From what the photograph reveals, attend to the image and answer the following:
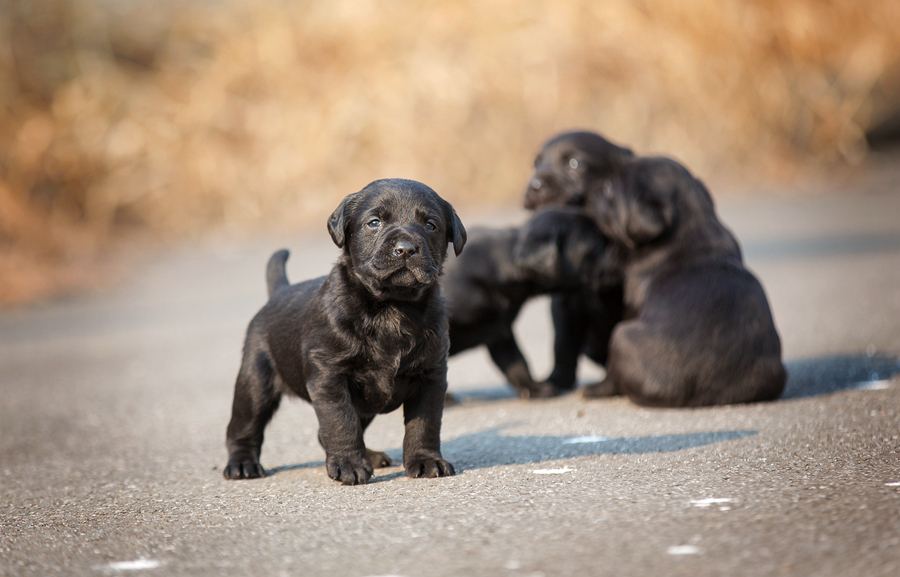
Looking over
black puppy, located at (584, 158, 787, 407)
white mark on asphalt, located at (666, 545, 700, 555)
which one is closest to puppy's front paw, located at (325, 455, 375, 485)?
white mark on asphalt, located at (666, 545, 700, 555)

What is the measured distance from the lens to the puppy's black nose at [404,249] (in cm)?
293

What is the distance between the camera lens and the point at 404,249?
2930mm

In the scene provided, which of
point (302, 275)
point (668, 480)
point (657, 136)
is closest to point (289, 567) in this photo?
point (668, 480)

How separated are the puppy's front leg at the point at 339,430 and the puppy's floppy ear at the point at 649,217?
190 centimetres

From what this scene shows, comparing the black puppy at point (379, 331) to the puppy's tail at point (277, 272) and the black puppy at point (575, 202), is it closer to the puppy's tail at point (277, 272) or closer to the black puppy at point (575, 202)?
the puppy's tail at point (277, 272)

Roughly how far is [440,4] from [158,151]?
17.3ft

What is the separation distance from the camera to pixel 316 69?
15.2 metres

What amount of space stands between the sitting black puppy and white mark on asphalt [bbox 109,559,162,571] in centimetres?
240

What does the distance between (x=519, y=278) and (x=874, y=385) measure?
1647mm

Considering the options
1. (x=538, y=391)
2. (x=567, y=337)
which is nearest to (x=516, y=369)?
(x=538, y=391)

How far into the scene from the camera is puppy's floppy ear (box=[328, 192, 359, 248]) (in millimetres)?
3117

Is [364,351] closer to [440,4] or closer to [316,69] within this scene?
[316,69]

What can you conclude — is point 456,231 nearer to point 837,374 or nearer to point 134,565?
point 134,565

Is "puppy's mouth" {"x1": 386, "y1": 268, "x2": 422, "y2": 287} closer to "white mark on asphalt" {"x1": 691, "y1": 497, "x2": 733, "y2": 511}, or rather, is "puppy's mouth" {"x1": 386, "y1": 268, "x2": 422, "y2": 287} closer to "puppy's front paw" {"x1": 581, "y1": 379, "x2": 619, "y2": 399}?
"white mark on asphalt" {"x1": 691, "y1": 497, "x2": 733, "y2": 511}
